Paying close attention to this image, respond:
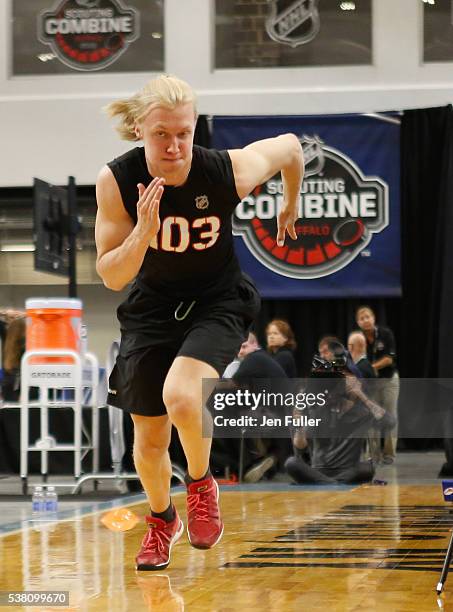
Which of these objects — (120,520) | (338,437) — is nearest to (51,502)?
(120,520)

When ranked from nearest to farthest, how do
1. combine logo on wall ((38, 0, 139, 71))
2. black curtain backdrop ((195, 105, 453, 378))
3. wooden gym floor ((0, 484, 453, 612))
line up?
wooden gym floor ((0, 484, 453, 612)), black curtain backdrop ((195, 105, 453, 378)), combine logo on wall ((38, 0, 139, 71))

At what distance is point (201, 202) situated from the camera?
3.71 meters

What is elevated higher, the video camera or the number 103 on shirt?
the number 103 on shirt

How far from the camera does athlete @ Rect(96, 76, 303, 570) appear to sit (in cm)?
360

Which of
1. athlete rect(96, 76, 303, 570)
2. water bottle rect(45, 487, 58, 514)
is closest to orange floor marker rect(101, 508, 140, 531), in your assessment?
water bottle rect(45, 487, 58, 514)

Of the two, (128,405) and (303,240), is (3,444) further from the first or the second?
(128,405)

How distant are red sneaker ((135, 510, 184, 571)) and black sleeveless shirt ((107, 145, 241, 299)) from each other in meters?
0.93

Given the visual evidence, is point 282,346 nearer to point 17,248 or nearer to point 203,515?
point 17,248

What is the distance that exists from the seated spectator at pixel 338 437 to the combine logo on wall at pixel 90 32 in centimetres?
514

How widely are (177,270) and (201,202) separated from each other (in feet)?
0.86

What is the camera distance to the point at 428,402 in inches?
486

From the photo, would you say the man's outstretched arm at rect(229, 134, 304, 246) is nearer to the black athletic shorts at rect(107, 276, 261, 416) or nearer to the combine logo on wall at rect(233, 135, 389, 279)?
the black athletic shorts at rect(107, 276, 261, 416)

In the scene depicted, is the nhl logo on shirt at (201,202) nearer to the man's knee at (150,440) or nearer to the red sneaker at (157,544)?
the man's knee at (150,440)

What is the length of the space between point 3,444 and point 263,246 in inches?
142
